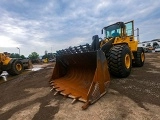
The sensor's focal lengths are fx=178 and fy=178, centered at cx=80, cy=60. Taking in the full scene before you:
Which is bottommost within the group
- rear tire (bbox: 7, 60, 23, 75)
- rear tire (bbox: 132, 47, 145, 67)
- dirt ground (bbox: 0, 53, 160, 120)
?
dirt ground (bbox: 0, 53, 160, 120)

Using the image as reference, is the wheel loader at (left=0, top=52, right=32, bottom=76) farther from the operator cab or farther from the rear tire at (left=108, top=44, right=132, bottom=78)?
the rear tire at (left=108, top=44, right=132, bottom=78)

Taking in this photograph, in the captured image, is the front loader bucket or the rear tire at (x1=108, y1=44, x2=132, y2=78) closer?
the front loader bucket

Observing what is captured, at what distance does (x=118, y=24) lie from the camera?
7.93m

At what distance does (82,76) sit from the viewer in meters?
5.79

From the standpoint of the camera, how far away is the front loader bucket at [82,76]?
14.0ft

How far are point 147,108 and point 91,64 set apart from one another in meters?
2.30

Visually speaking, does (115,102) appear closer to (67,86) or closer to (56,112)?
(56,112)

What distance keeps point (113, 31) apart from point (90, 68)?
327 cm

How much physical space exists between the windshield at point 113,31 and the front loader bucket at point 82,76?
2864 millimetres

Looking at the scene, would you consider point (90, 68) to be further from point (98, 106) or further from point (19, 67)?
point (19, 67)

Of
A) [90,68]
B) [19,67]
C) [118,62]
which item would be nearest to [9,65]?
[19,67]

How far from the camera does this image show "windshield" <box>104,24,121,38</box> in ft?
26.2

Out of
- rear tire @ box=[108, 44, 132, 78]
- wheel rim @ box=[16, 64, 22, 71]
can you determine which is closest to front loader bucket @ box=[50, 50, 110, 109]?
rear tire @ box=[108, 44, 132, 78]

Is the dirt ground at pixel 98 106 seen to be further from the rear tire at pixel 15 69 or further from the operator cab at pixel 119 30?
the rear tire at pixel 15 69
